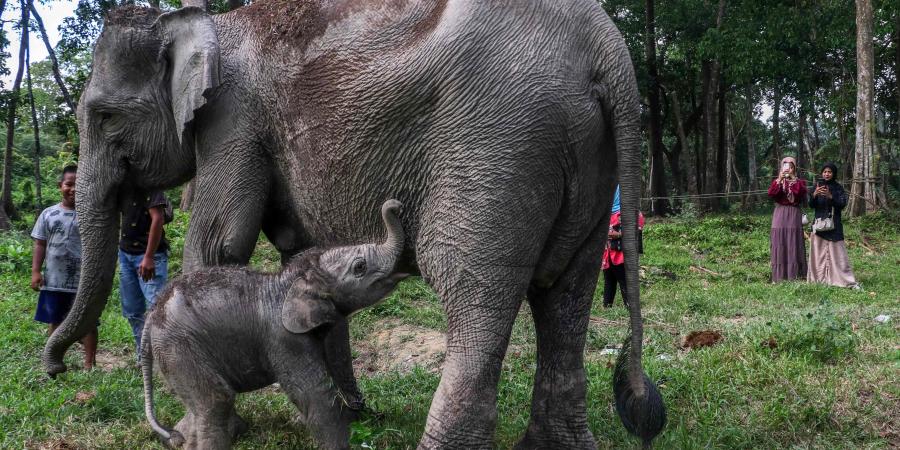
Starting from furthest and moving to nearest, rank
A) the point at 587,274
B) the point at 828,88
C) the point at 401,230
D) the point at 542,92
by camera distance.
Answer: the point at 828,88 < the point at 587,274 < the point at 401,230 < the point at 542,92

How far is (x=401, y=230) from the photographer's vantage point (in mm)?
3193

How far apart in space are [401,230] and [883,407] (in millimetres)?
2923

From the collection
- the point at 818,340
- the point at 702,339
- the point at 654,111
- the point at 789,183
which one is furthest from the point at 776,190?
the point at 654,111

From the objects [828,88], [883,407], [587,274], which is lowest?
[883,407]

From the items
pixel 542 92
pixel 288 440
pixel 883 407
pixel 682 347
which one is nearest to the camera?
pixel 542 92

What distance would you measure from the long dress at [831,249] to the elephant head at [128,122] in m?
8.19

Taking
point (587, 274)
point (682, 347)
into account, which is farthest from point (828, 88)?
point (587, 274)

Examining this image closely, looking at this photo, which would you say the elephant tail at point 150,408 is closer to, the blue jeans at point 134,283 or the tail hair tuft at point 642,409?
the tail hair tuft at point 642,409

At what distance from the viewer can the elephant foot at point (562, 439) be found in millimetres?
3555

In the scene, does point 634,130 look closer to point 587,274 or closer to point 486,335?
point 587,274

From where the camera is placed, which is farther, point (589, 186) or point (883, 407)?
point (883, 407)

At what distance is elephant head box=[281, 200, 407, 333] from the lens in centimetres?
319

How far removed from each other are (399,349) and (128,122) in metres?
3.17

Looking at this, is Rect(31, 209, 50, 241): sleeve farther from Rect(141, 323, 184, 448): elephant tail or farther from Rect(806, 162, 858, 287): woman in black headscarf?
Rect(806, 162, 858, 287): woman in black headscarf
